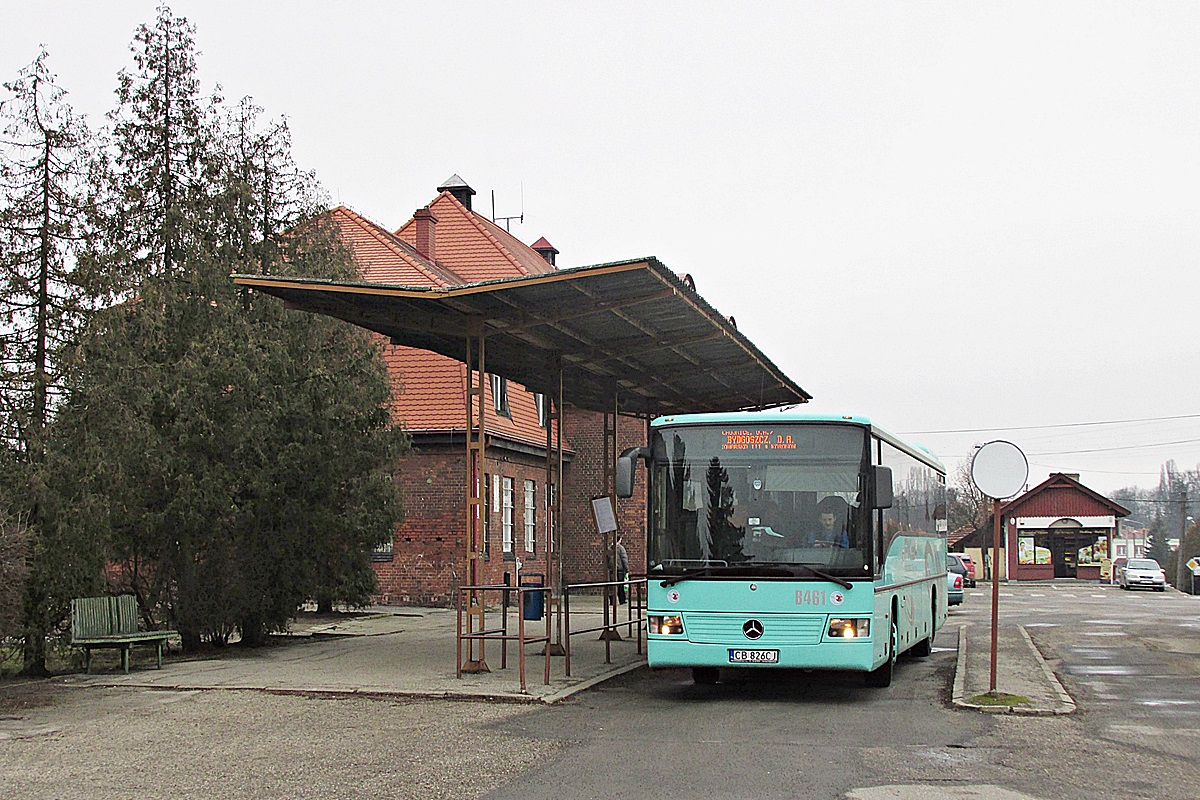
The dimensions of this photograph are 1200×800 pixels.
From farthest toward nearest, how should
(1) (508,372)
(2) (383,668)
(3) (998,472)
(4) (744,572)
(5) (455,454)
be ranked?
(5) (455,454) → (1) (508,372) → (2) (383,668) → (3) (998,472) → (4) (744,572)

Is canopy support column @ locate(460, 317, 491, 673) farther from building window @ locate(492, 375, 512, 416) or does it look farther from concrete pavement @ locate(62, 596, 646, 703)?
building window @ locate(492, 375, 512, 416)

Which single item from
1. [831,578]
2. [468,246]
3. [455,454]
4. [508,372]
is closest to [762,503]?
[831,578]

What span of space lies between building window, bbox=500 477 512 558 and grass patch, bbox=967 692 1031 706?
19700mm

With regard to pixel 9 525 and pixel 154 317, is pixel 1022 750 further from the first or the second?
pixel 154 317

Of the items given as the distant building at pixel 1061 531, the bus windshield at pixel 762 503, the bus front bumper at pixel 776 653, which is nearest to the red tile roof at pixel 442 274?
the bus windshield at pixel 762 503

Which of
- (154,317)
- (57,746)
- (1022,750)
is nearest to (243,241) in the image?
(154,317)

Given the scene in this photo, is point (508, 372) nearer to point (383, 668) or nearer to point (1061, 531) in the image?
point (383, 668)

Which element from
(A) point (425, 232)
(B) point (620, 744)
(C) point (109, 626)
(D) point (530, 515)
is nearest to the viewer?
(B) point (620, 744)

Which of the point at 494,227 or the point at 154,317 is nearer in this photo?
the point at 154,317

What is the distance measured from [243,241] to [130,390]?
12.1ft

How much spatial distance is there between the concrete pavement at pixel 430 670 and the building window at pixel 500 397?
961cm

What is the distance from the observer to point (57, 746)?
10.4 m

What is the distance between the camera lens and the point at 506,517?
1280 inches

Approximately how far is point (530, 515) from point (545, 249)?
14229 millimetres
